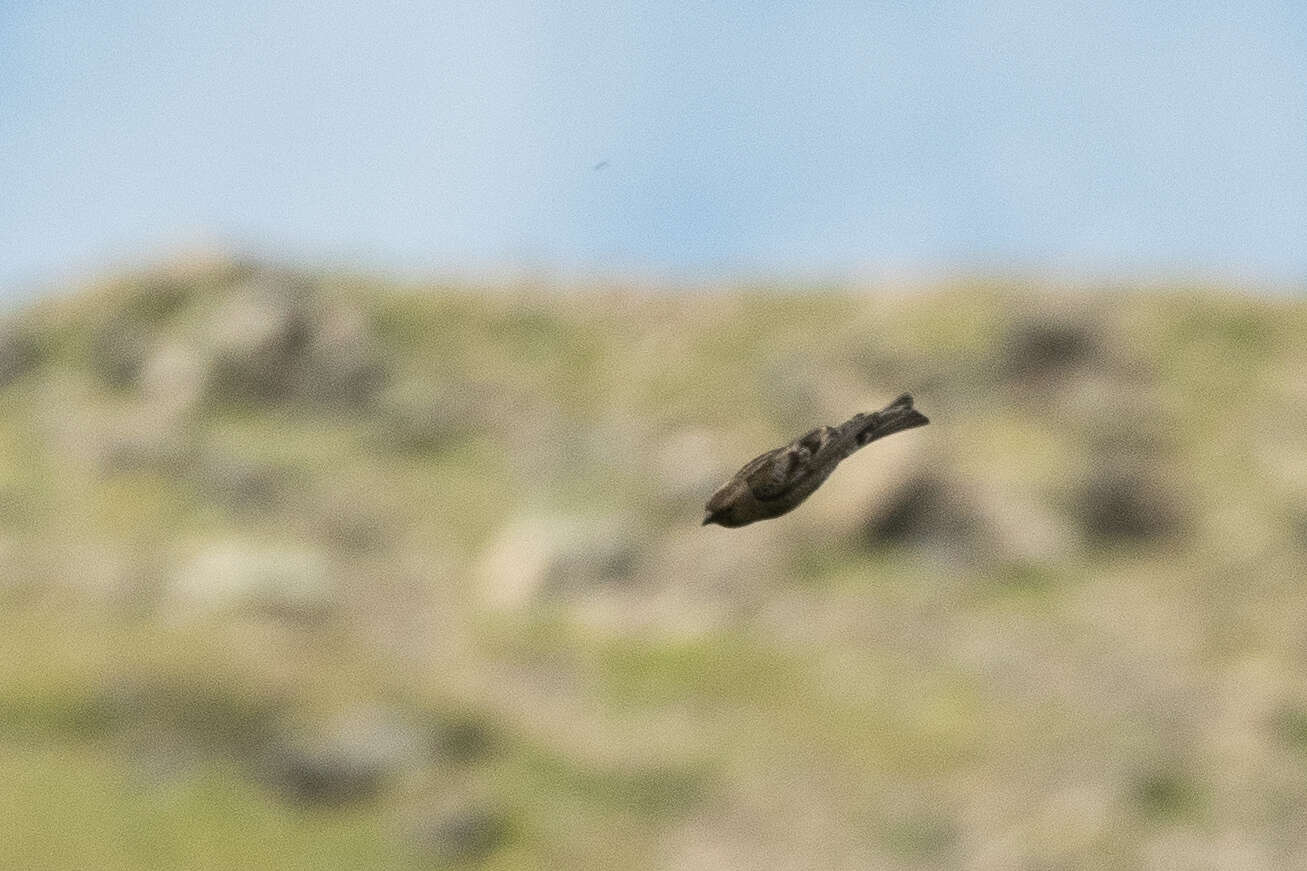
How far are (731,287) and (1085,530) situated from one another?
23.4m

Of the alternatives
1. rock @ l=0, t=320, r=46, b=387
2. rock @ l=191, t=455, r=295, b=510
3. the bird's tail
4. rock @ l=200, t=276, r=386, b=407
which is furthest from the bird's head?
rock @ l=0, t=320, r=46, b=387

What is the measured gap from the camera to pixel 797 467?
3484mm

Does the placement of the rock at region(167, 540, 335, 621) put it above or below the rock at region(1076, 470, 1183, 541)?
above

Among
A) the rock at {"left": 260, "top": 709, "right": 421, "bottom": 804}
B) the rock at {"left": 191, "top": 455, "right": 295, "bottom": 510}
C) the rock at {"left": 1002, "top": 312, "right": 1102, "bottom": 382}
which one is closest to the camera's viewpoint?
the rock at {"left": 260, "top": 709, "right": 421, "bottom": 804}

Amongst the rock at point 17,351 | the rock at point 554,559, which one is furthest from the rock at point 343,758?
the rock at point 17,351

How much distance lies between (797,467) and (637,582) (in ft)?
142

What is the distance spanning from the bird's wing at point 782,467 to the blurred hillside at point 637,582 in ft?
88.0

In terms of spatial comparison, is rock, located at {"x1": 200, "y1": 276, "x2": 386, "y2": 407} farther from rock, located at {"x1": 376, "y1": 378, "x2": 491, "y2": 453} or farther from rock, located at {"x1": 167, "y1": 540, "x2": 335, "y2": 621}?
rock, located at {"x1": 167, "y1": 540, "x2": 335, "y2": 621}

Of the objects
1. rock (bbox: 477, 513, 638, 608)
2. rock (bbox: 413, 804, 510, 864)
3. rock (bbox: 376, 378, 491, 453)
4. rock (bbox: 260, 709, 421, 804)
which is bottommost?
rock (bbox: 413, 804, 510, 864)

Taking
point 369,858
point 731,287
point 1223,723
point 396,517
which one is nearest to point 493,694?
point 369,858

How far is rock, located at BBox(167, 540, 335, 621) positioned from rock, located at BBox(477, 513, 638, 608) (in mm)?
5153

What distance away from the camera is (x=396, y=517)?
52031 millimetres

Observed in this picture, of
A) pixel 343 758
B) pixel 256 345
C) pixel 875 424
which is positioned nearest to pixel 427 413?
pixel 256 345

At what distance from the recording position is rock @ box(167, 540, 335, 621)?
4262cm
